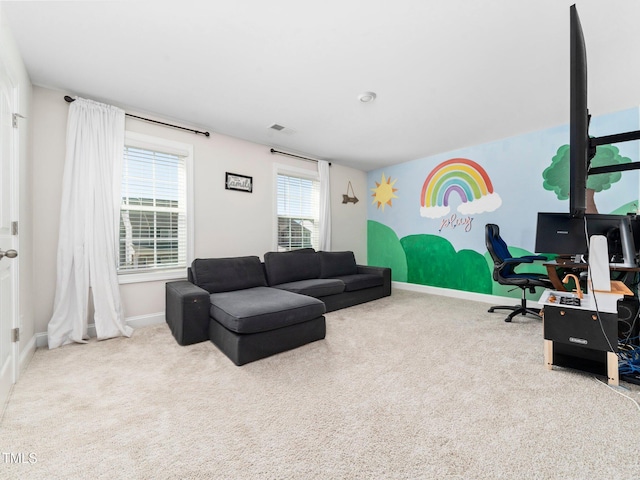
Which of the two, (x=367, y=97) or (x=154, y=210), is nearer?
(x=367, y=97)

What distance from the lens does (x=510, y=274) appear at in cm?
359

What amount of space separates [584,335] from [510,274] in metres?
1.74

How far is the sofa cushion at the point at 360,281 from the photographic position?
407cm

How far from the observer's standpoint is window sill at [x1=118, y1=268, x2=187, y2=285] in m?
3.08

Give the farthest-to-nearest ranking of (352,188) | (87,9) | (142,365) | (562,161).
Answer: (352,188) → (562,161) → (142,365) → (87,9)

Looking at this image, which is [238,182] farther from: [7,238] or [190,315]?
[7,238]

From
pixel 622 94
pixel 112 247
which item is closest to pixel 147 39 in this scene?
pixel 112 247

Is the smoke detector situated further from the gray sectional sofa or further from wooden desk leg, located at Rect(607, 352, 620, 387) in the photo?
wooden desk leg, located at Rect(607, 352, 620, 387)

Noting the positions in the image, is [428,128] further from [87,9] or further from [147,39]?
[87,9]

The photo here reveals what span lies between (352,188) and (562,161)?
326cm

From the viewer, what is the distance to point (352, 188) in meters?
5.70

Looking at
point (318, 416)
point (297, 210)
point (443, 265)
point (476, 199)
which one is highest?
point (476, 199)

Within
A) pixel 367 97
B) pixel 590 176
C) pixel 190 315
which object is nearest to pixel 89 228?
pixel 190 315

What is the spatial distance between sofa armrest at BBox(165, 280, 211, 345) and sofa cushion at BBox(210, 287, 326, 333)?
0.33 ft
